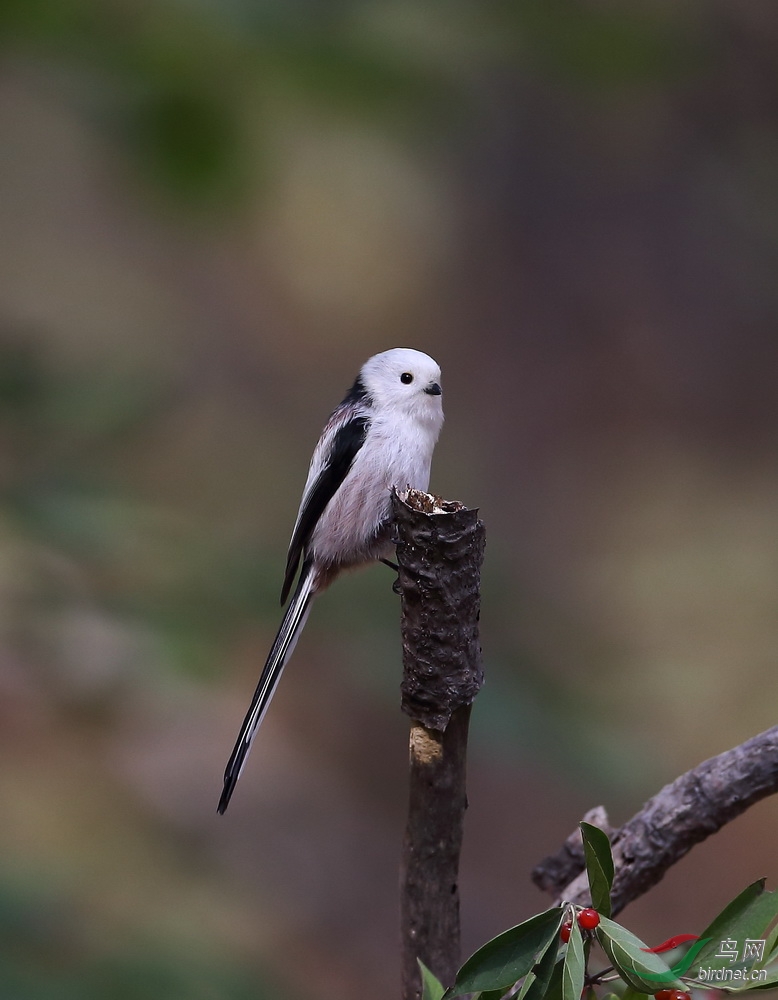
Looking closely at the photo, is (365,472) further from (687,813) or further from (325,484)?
(687,813)

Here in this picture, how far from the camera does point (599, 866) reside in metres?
1.00

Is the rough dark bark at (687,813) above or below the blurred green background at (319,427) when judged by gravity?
→ below

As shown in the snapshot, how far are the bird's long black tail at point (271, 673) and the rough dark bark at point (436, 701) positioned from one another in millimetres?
286

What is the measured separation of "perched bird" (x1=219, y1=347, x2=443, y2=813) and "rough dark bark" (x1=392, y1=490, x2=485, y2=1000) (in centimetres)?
49

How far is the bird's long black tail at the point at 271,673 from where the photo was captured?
1.51 m

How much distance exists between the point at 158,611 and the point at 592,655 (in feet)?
7.81

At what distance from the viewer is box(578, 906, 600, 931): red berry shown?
966 millimetres

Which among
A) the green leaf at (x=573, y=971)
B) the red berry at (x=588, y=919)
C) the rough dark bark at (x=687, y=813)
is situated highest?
the rough dark bark at (x=687, y=813)

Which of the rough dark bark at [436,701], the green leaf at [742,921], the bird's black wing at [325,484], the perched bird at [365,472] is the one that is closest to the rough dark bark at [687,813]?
the rough dark bark at [436,701]

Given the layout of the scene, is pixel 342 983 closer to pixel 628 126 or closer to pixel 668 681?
pixel 668 681

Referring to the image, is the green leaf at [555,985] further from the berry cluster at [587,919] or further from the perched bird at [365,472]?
the perched bird at [365,472]

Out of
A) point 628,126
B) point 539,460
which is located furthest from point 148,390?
point 628,126

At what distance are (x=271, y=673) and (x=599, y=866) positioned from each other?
804 mm

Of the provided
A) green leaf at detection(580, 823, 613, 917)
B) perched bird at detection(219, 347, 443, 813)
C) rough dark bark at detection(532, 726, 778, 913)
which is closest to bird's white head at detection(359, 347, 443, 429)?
perched bird at detection(219, 347, 443, 813)
